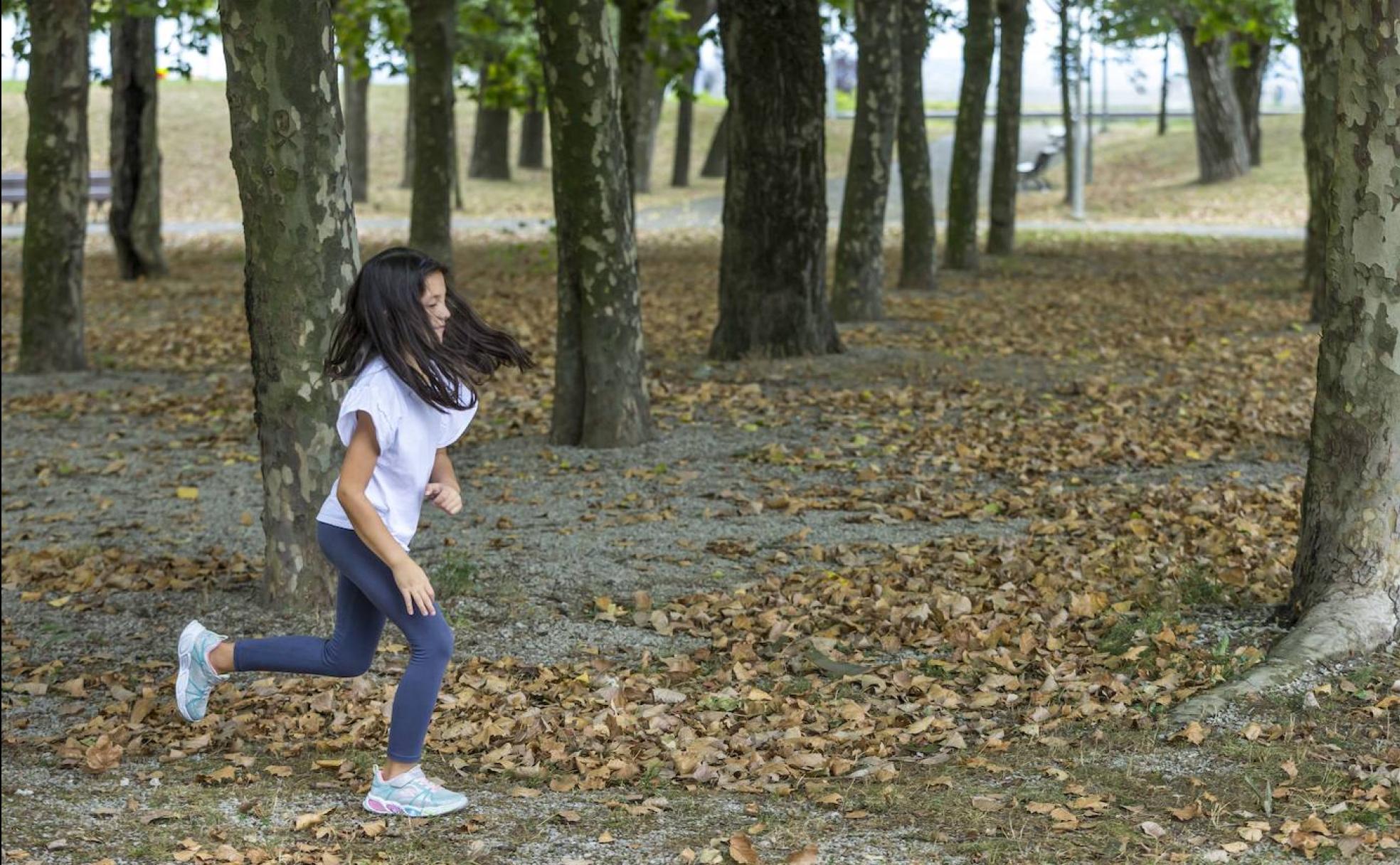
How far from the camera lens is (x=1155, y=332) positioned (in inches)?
628


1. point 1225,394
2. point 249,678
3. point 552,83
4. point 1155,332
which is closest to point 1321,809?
point 249,678

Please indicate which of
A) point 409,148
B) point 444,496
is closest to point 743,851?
point 444,496

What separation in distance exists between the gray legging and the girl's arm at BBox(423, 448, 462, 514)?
25 centimetres

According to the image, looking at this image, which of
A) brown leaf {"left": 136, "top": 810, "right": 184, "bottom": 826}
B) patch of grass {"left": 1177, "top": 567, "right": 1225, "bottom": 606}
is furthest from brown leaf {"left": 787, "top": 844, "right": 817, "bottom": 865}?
patch of grass {"left": 1177, "top": 567, "right": 1225, "bottom": 606}

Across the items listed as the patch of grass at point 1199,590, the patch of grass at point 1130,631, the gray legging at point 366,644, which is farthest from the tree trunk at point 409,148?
the gray legging at point 366,644

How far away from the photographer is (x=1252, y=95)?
39.1m

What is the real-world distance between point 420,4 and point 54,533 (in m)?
11.2

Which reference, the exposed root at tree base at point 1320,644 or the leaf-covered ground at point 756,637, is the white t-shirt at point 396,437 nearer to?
the leaf-covered ground at point 756,637

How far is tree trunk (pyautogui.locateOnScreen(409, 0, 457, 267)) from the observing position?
62.1ft

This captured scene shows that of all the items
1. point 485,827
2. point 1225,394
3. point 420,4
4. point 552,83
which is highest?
point 420,4

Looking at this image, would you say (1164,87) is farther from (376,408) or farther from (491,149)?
(376,408)

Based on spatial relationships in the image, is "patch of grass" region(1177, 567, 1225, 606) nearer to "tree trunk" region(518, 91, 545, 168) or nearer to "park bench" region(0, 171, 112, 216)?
"park bench" region(0, 171, 112, 216)

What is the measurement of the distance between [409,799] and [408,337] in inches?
57.2

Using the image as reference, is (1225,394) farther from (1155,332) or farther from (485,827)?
(485,827)
